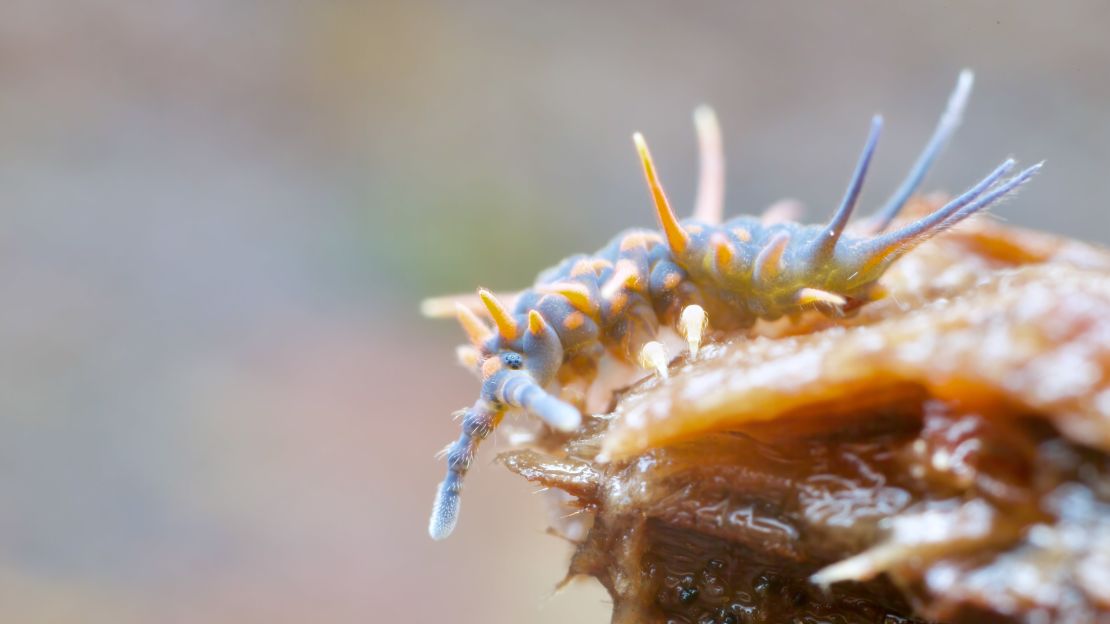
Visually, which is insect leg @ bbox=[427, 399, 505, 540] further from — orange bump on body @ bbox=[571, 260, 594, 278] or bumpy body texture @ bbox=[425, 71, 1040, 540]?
orange bump on body @ bbox=[571, 260, 594, 278]

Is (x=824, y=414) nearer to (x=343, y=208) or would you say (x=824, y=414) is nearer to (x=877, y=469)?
(x=877, y=469)

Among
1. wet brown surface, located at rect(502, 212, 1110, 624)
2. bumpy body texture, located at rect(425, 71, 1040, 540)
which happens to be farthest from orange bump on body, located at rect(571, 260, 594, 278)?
wet brown surface, located at rect(502, 212, 1110, 624)

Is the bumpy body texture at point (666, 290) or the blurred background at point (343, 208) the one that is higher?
the blurred background at point (343, 208)

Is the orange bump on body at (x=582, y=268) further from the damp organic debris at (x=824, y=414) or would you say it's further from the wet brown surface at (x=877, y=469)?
the wet brown surface at (x=877, y=469)

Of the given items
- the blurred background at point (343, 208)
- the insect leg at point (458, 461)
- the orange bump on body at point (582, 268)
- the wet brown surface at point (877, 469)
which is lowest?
the wet brown surface at point (877, 469)

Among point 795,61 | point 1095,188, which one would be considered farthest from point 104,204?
point 1095,188

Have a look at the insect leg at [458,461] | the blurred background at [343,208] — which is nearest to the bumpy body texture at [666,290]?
the insect leg at [458,461]

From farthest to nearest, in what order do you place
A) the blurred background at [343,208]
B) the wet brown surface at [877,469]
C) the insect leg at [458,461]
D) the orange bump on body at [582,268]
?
the blurred background at [343,208]
the orange bump on body at [582,268]
the insect leg at [458,461]
the wet brown surface at [877,469]

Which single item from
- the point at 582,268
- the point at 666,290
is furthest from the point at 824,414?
the point at 582,268

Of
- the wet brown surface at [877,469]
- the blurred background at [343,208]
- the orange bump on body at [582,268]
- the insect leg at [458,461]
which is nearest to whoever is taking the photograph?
the wet brown surface at [877,469]
